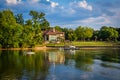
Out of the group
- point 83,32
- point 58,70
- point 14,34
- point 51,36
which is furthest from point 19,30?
point 58,70

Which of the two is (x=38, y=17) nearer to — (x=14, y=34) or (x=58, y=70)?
(x=14, y=34)

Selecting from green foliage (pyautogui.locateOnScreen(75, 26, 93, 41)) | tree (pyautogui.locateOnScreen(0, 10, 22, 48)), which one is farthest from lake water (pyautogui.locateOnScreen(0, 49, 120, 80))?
green foliage (pyautogui.locateOnScreen(75, 26, 93, 41))

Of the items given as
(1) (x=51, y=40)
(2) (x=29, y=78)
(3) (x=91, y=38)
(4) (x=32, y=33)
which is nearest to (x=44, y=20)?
(1) (x=51, y=40)

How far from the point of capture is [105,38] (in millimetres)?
162500

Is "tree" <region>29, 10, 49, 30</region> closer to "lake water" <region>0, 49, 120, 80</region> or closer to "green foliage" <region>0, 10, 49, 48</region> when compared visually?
"green foliage" <region>0, 10, 49, 48</region>

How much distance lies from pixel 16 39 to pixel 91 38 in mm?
75556

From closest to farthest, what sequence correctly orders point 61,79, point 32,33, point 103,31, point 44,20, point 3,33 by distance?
point 61,79, point 3,33, point 32,33, point 44,20, point 103,31

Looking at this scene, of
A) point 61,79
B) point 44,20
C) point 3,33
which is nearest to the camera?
point 61,79

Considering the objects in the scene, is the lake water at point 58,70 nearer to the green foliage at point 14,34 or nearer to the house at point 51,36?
the green foliage at point 14,34

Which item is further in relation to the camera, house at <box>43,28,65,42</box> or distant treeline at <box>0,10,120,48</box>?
house at <box>43,28,65,42</box>

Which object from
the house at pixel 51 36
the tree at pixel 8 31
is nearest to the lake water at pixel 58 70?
the tree at pixel 8 31

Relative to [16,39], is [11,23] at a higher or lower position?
higher

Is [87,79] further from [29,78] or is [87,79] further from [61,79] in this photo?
[29,78]

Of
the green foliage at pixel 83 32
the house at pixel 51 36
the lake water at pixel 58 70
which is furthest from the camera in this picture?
the green foliage at pixel 83 32
